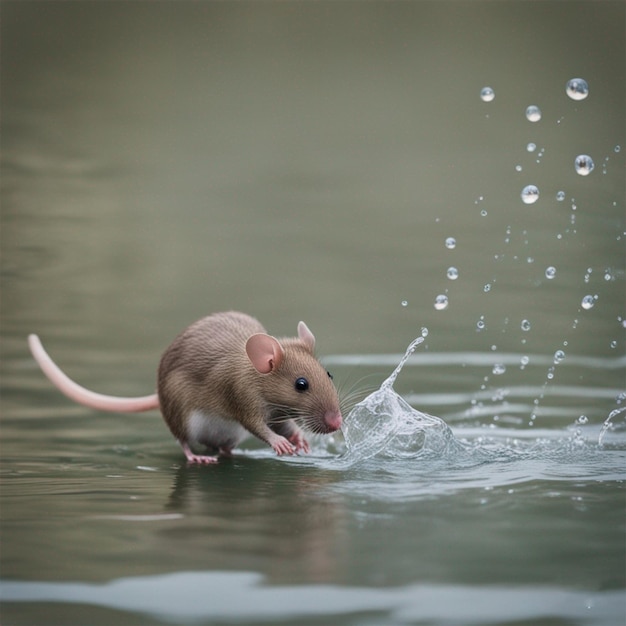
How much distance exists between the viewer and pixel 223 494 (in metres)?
3.38

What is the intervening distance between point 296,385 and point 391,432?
368 millimetres

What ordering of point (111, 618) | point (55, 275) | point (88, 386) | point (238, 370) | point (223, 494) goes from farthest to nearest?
1. point (55, 275)
2. point (88, 386)
3. point (238, 370)
4. point (223, 494)
5. point (111, 618)

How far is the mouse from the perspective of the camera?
3.97 meters

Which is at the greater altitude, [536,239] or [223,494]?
[536,239]

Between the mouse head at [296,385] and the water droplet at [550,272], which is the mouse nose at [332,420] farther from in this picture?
the water droplet at [550,272]

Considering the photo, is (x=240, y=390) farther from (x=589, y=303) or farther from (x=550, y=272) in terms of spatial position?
(x=550, y=272)

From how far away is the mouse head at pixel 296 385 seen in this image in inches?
155

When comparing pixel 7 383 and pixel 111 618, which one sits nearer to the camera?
→ pixel 111 618

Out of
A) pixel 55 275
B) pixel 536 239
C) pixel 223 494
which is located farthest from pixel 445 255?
pixel 223 494

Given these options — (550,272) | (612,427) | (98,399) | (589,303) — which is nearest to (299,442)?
(98,399)

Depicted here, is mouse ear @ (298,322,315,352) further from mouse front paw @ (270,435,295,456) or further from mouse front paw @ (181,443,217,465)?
mouse front paw @ (181,443,217,465)

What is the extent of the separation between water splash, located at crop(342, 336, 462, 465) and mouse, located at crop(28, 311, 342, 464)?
8cm

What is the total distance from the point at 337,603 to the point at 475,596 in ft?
0.93

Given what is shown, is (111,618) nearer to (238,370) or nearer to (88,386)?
(238,370)
